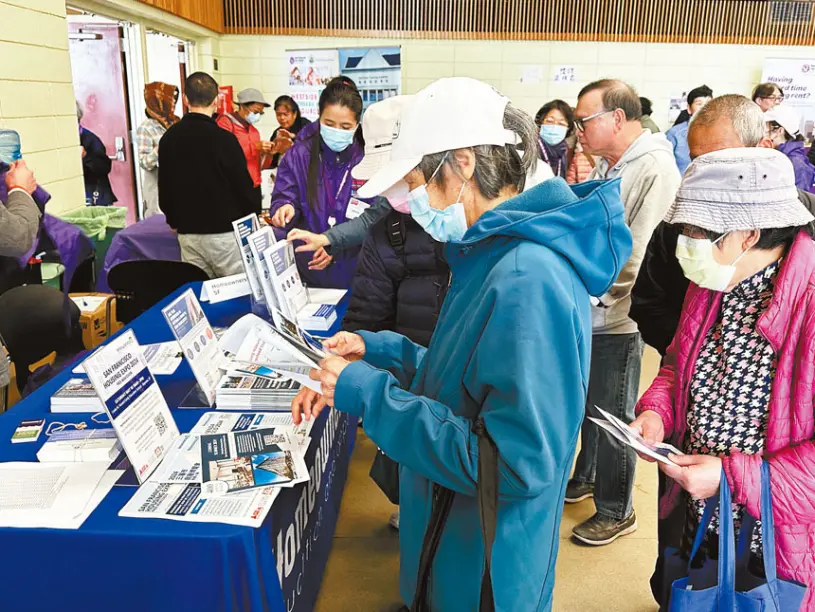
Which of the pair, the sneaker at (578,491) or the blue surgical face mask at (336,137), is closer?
the sneaker at (578,491)

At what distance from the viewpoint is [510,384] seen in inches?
40.3

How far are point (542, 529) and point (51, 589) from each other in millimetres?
1033

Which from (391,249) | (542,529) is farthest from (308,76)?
(542,529)

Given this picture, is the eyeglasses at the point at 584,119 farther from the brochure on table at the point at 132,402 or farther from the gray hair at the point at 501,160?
the brochure on table at the point at 132,402

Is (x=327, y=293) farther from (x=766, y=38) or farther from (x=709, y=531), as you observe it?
(x=766, y=38)

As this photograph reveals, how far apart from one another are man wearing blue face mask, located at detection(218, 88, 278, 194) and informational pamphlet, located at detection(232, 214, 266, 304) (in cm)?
352

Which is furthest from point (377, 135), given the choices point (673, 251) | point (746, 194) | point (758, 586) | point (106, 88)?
point (106, 88)

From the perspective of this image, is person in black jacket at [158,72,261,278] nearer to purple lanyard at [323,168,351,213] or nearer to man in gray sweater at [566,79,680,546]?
purple lanyard at [323,168,351,213]

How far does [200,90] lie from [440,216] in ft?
10.1

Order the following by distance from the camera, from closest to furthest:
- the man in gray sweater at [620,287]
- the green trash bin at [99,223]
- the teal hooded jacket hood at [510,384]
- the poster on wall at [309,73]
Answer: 1. the teal hooded jacket hood at [510,384]
2. the man in gray sweater at [620,287]
3. the green trash bin at [99,223]
4. the poster on wall at [309,73]

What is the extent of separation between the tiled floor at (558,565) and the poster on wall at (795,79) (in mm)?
7858

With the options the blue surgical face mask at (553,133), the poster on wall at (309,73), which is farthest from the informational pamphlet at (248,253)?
the poster on wall at (309,73)

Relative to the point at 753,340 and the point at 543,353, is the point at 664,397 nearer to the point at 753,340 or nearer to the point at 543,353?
the point at 753,340

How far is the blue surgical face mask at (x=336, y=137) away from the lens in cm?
314
